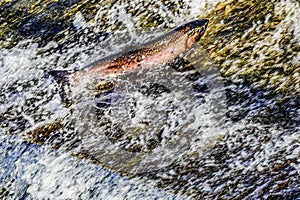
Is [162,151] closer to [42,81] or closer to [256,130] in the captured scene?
[256,130]

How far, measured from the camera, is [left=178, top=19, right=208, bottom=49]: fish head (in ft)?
7.67

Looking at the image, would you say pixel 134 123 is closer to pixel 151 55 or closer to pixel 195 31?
pixel 151 55

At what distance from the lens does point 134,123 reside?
242cm

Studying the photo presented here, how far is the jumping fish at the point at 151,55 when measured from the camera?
2348 mm

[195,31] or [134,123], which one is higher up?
[195,31]

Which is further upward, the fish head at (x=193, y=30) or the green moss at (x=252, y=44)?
the fish head at (x=193, y=30)

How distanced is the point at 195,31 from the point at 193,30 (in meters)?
0.02

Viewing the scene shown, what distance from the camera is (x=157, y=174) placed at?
2371mm

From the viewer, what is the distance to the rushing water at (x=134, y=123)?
7.57 feet

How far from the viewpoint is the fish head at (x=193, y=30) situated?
2338mm

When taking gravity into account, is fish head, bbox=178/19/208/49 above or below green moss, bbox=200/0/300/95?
above

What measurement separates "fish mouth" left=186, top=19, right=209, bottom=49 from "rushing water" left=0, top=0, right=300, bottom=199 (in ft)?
0.16

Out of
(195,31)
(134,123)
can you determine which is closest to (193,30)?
(195,31)

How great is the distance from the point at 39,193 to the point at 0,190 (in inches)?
12.1
